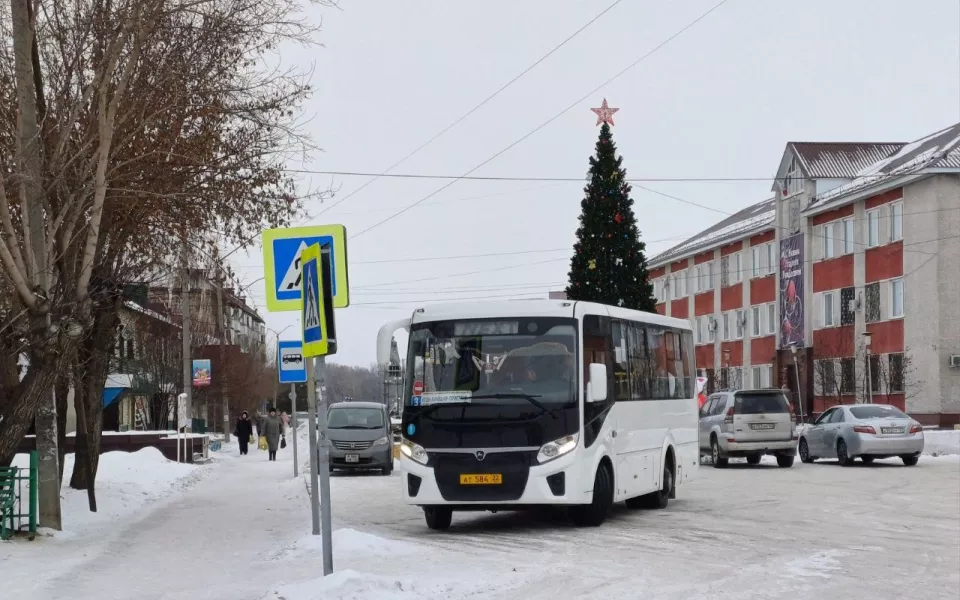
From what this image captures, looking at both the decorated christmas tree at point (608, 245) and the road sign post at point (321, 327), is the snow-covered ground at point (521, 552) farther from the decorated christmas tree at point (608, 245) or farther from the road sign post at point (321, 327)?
the decorated christmas tree at point (608, 245)

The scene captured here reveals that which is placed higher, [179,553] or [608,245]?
[608,245]

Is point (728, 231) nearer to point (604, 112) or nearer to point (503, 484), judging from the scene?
point (604, 112)

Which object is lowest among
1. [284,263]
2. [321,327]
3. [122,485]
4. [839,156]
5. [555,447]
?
[122,485]

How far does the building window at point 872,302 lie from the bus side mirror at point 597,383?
129ft

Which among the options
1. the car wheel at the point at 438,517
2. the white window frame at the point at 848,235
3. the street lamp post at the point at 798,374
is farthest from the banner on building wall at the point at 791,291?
the car wheel at the point at 438,517

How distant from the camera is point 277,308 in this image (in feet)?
42.9

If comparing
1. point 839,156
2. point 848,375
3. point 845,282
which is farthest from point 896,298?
point 839,156

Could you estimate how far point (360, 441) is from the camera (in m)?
32.7

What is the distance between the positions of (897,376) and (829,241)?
9.51 meters

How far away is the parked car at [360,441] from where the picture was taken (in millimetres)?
32625

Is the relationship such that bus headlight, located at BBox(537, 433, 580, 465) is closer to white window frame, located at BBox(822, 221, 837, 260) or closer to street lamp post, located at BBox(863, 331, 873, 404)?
street lamp post, located at BBox(863, 331, 873, 404)

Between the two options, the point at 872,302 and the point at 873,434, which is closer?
the point at 873,434

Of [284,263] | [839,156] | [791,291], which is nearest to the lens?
[284,263]

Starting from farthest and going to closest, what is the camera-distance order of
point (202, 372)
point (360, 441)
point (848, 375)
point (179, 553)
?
1. point (848, 375)
2. point (202, 372)
3. point (360, 441)
4. point (179, 553)
